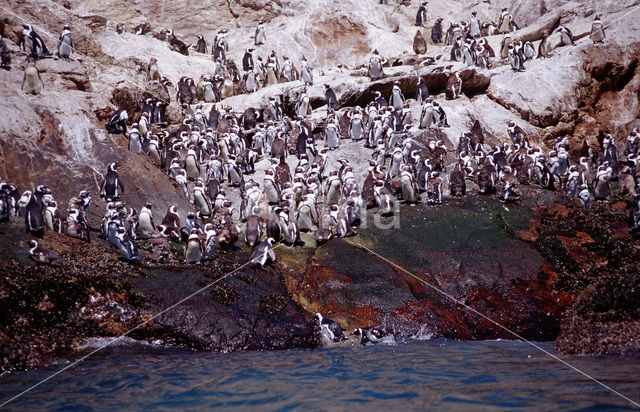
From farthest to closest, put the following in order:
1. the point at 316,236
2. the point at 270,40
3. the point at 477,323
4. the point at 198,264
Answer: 1. the point at 270,40
2. the point at 316,236
3. the point at 198,264
4. the point at 477,323

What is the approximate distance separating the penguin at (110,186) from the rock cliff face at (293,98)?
25 cm

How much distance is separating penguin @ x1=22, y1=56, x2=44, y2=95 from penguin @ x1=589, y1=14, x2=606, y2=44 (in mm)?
19723

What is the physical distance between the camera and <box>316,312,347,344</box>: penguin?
33.1 ft

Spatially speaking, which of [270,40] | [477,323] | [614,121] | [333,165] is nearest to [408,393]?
[477,323]

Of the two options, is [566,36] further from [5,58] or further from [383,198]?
[5,58]

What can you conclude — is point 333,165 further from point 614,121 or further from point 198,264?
point 614,121

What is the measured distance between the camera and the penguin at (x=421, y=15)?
3234 cm

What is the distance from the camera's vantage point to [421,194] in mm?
15734

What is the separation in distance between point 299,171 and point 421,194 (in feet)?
11.7

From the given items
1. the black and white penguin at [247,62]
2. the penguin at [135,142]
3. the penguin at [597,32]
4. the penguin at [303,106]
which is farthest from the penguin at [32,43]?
the penguin at [597,32]

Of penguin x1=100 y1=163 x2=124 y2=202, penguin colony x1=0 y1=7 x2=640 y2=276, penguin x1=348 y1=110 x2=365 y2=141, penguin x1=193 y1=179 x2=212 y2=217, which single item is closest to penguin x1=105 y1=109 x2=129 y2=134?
penguin colony x1=0 y1=7 x2=640 y2=276

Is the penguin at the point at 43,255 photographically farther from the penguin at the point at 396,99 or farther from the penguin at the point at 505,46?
the penguin at the point at 505,46

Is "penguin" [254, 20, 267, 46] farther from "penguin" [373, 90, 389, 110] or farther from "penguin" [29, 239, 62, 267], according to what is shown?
"penguin" [29, 239, 62, 267]

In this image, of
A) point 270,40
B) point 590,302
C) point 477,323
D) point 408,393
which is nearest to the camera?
point 408,393
